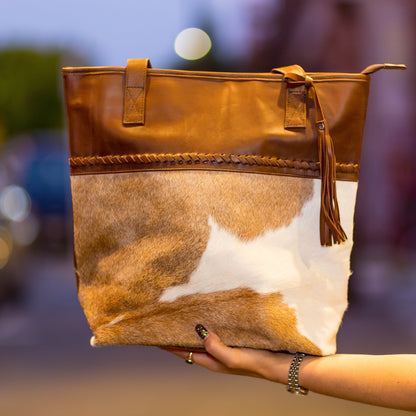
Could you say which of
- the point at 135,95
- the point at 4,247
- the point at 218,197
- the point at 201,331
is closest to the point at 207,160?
the point at 218,197

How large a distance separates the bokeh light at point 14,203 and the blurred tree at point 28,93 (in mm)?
675

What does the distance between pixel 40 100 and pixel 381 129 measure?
3.54 metres

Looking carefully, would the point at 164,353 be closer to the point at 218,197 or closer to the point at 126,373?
the point at 126,373

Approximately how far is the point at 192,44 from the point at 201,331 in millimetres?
3059

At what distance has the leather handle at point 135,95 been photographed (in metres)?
0.96

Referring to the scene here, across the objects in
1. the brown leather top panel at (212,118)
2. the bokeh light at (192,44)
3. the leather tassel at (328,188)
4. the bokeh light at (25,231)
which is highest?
the bokeh light at (192,44)

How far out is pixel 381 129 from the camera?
3826mm

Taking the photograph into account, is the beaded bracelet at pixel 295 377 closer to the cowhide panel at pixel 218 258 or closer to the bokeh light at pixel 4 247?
the cowhide panel at pixel 218 258

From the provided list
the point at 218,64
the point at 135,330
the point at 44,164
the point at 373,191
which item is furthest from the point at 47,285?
the point at 135,330

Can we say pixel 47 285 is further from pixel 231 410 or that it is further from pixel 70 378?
pixel 231 410

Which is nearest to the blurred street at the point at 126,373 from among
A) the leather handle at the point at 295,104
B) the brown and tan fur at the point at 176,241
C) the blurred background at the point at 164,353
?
the blurred background at the point at 164,353

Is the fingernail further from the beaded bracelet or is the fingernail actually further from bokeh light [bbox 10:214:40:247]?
bokeh light [bbox 10:214:40:247]

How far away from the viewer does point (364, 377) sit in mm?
938

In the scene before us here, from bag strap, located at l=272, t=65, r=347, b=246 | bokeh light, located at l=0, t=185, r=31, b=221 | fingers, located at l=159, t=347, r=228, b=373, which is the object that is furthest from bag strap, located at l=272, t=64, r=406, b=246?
bokeh light, located at l=0, t=185, r=31, b=221
